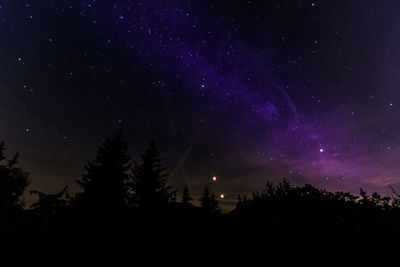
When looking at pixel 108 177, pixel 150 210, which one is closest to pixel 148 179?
pixel 108 177

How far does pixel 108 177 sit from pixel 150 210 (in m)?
11.2

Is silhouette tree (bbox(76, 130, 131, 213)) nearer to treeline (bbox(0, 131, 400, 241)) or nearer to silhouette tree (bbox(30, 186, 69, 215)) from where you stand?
treeline (bbox(0, 131, 400, 241))

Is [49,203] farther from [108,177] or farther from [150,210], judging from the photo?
[108,177]

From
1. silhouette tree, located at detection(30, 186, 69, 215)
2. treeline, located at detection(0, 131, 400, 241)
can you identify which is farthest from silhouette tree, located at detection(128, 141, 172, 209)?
silhouette tree, located at detection(30, 186, 69, 215)

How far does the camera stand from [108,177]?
15.2m

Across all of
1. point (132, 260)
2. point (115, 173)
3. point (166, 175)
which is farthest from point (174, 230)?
point (166, 175)

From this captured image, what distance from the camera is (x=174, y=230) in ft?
17.4

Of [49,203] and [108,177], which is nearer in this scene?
[49,203]

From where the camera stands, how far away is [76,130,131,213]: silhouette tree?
14.3 metres

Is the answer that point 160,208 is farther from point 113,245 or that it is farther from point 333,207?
point 333,207

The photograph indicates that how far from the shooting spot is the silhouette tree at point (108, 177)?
14328mm

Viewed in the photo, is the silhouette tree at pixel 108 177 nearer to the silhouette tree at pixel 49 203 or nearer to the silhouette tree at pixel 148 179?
the silhouette tree at pixel 148 179

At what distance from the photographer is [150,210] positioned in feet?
18.5

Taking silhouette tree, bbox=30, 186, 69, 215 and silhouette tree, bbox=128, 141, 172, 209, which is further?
silhouette tree, bbox=128, 141, 172, 209
